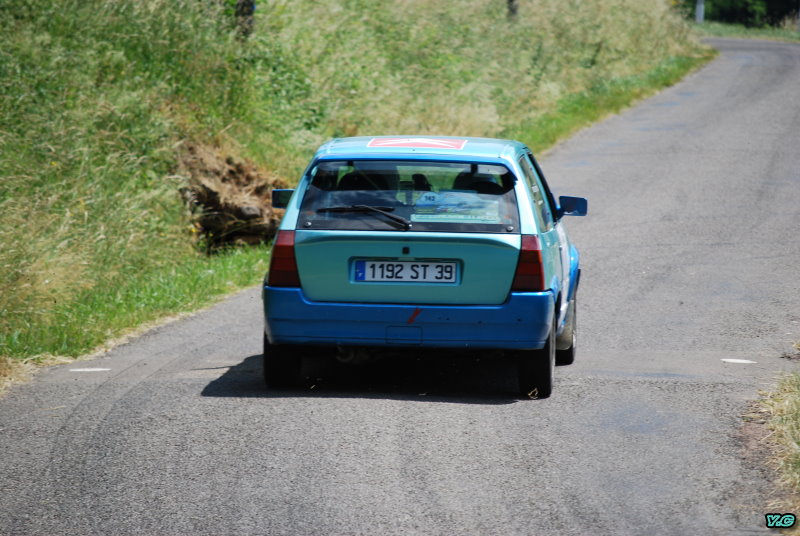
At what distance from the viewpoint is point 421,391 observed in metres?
7.23

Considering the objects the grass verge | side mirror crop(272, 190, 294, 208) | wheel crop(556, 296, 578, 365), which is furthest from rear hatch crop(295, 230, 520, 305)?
the grass verge

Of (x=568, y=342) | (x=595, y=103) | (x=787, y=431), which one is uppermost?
(x=787, y=431)

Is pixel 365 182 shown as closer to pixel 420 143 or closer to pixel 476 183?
pixel 420 143

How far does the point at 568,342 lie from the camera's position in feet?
27.1

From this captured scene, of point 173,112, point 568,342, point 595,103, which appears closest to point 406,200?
point 568,342

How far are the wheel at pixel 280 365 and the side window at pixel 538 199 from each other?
176cm

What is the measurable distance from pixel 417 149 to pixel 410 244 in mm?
701

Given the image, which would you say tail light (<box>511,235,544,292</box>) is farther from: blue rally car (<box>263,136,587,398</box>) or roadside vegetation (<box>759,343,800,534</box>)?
roadside vegetation (<box>759,343,800,534</box>)

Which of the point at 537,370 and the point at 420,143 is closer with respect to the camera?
the point at 537,370

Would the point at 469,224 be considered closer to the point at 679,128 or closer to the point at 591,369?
the point at 591,369

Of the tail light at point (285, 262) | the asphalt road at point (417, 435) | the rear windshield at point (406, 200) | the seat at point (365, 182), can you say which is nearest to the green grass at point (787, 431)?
the asphalt road at point (417, 435)

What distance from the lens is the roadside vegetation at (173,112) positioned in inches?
403

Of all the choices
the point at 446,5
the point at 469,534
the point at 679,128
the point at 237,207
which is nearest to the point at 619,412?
the point at 469,534

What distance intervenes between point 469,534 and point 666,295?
22.9 ft
